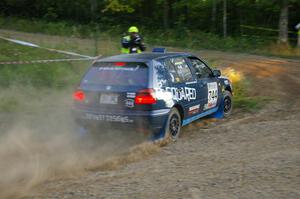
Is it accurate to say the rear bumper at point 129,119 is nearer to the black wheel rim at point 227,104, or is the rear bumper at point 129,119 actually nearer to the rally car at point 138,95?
the rally car at point 138,95

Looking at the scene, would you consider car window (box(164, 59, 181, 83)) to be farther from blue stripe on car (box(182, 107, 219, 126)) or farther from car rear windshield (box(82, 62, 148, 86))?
blue stripe on car (box(182, 107, 219, 126))

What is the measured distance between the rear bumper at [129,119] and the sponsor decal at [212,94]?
5.91ft

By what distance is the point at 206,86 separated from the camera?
973 centimetres

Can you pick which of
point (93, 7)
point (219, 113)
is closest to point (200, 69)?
point (219, 113)

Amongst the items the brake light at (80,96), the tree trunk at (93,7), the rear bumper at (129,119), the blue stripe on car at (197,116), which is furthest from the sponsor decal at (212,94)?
the tree trunk at (93,7)

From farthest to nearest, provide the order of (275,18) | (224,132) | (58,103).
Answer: (275,18) → (58,103) → (224,132)

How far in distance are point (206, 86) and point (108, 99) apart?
243cm

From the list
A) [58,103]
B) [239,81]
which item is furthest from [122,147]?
[239,81]

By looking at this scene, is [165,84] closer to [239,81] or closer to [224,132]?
[224,132]

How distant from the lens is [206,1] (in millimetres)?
41625

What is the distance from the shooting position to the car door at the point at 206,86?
377 inches

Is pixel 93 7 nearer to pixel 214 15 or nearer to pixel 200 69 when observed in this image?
pixel 214 15

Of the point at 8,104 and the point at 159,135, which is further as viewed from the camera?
the point at 8,104

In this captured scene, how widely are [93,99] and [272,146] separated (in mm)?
3068
